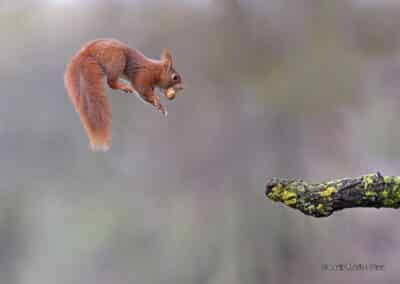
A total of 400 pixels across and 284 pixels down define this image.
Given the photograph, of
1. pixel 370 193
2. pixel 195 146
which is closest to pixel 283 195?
pixel 370 193

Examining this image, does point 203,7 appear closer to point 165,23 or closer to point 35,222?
point 165,23

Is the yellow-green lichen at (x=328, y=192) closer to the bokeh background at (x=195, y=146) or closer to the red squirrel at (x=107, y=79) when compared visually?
the red squirrel at (x=107, y=79)

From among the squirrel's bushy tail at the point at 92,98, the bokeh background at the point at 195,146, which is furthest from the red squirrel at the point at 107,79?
the bokeh background at the point at 195,146

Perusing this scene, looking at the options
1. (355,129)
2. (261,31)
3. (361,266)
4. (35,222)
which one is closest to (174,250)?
(35,222)

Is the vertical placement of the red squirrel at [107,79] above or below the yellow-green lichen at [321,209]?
above

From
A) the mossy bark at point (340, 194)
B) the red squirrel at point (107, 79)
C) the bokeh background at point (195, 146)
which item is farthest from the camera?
the bokeh background at point (195, 146)

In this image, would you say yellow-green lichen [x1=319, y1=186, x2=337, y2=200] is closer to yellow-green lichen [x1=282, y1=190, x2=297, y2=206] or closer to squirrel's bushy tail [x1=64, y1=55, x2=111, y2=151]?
yellow-green lichen [x1=282, y1=190, x2=297, y2=206]

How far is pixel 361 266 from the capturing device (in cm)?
140

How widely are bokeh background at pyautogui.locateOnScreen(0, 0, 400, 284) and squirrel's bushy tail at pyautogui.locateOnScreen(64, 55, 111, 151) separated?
316 millimetres

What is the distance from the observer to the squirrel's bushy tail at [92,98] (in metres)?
1.09

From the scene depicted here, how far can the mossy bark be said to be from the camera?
893 mm

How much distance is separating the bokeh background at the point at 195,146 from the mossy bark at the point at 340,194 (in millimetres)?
543

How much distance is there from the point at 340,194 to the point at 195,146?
733 mm

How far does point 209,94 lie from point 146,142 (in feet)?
0.89
